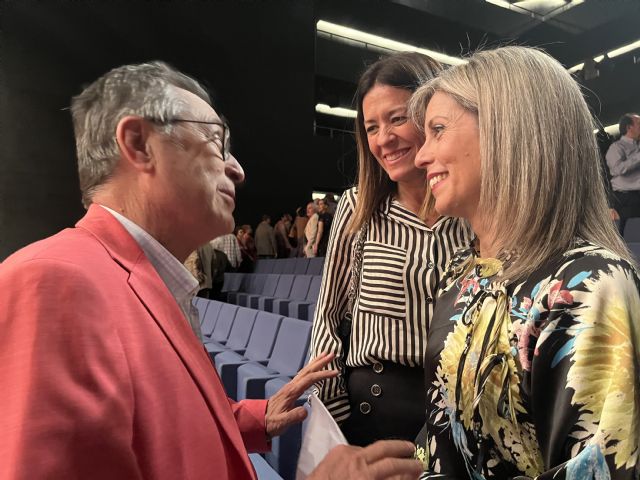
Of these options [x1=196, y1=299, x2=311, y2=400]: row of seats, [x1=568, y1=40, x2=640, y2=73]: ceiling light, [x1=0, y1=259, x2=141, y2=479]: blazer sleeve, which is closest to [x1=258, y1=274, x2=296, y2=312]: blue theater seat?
[x1=196, y1=299, x2=311, y2=400]: row of seats

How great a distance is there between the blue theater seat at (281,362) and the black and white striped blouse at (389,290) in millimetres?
1235

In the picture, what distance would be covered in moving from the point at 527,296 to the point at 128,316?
1.76ft

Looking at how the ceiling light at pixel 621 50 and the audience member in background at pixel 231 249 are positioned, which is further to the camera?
the ceiling light at pixel 621 50

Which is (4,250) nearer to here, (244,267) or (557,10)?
(244,267)

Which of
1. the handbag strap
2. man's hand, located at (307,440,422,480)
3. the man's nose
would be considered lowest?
man's hand, located at (307,440,422,480)

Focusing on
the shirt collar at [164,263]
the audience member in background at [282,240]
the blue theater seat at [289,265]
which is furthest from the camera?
the audience member in background at [282,240]

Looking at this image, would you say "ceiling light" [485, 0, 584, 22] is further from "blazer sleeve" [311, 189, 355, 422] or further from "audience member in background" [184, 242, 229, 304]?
"blazer sleeve" [311, 189, 355, 422]

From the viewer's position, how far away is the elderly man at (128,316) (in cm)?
50

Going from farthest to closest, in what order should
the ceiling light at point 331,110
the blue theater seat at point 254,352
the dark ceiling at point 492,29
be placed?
1. the ceiling light at point 331,110
2. the dark ceiling at point 492,29
3. the blue theater seat at point 254,352

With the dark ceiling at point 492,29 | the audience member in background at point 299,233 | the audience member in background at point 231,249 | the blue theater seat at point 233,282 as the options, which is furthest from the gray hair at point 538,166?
the dark ceiling at point 492,29

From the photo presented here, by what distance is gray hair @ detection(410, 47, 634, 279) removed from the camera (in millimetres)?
709

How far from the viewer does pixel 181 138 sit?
0.84 metres

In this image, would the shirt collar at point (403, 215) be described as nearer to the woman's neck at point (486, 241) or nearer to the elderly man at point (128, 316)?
the woman's neck at point (486, 241)

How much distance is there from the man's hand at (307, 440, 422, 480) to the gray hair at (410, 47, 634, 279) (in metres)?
0.30
